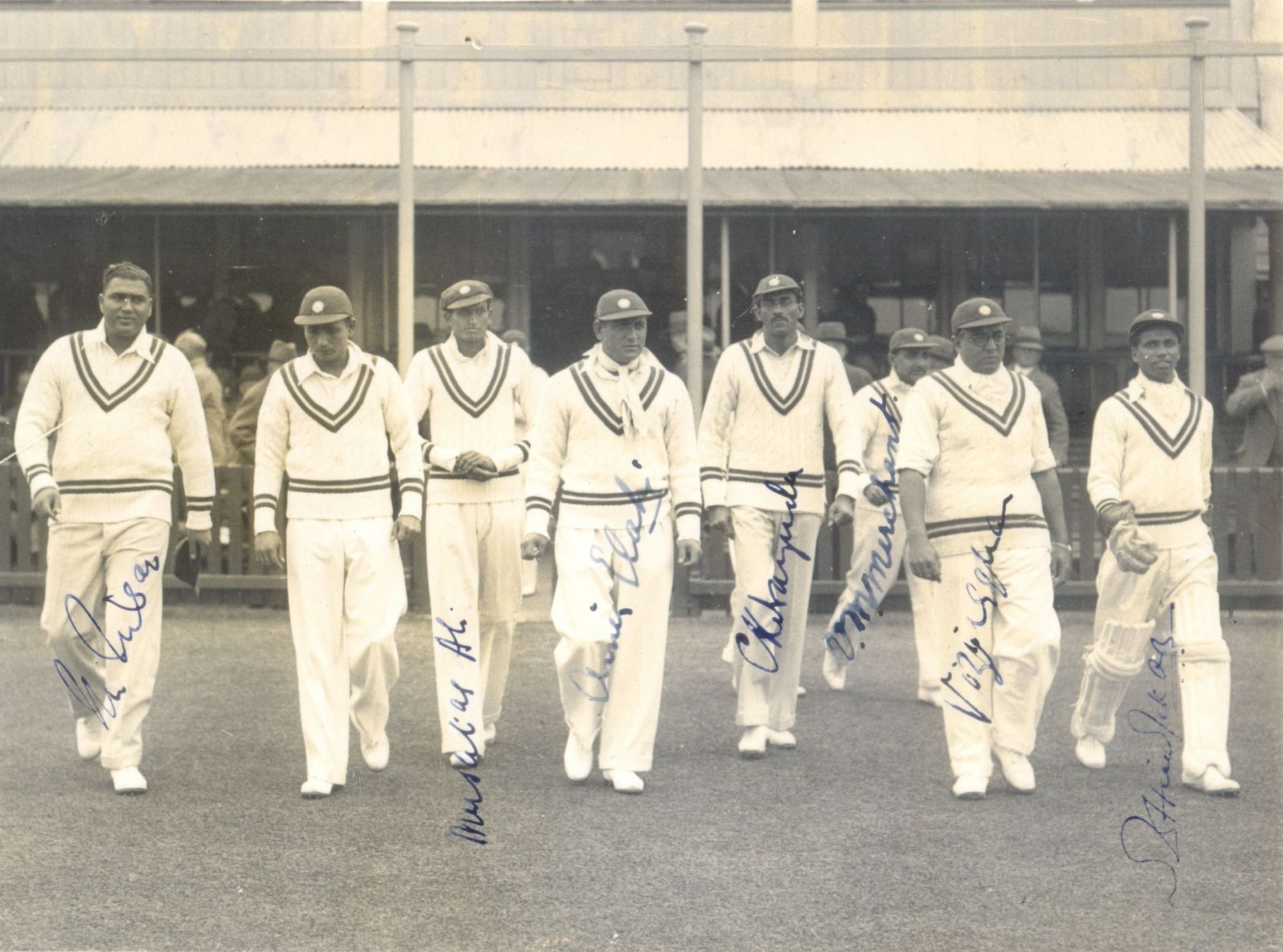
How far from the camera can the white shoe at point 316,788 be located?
7.09 metres

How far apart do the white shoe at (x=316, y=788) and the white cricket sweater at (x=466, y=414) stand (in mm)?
1507

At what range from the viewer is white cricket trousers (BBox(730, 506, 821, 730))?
8.05m

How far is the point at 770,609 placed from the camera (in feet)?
26.6

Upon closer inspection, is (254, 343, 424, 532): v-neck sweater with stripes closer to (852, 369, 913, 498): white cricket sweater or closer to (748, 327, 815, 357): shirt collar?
(748, 327, 815, 357): shirt collar

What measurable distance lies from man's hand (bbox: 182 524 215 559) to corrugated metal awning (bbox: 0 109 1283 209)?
7.88m

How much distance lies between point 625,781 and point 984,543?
5.97 feet

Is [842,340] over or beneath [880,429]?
over

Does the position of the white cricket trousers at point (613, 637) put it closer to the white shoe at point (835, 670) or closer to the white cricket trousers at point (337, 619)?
the white cricket trousers at point (337, 619)

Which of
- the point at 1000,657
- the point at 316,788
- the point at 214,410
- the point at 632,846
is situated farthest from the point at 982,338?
the point at 214,410

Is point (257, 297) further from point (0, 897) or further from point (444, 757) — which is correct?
point (0, 897)

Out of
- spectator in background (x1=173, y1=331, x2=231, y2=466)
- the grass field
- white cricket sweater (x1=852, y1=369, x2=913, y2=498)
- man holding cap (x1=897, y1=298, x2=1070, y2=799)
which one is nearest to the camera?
the grass field
